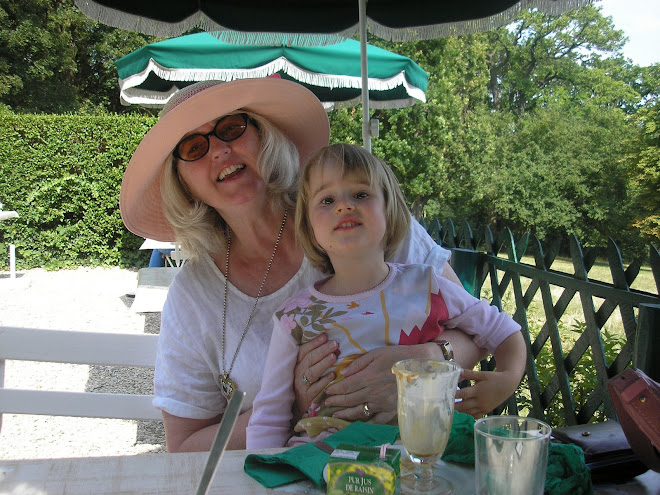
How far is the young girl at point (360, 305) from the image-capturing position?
1.56 meters

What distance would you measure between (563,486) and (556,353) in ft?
6.47

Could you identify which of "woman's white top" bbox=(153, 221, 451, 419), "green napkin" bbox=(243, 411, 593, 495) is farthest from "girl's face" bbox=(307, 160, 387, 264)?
"green napkin" bbox=(243, 411, 593, 495)

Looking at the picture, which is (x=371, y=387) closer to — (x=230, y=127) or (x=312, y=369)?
(x=312, y=369)

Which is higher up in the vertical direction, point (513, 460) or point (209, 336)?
point (513, 460)

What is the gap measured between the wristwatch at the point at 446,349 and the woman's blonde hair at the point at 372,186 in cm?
39

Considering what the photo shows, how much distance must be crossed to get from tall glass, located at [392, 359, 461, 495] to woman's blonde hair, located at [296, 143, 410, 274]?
818 mm

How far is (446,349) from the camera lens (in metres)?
1.56

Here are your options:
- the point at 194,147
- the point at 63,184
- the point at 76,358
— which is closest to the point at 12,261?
the point at 63,184

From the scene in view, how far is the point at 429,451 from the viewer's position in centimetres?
97

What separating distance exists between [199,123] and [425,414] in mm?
1343

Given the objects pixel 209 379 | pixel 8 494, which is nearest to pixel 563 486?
pixel 8 494

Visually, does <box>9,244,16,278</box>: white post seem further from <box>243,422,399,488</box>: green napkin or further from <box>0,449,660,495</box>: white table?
<box>243,422,399,488</box>: green napkin

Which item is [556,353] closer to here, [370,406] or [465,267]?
[465,267]

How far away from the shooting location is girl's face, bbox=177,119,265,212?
6.42 feet
